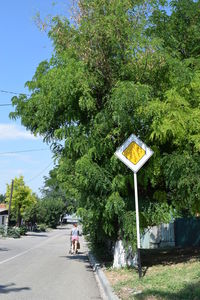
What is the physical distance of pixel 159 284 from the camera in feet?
24.1

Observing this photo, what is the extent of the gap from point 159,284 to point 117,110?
4232mm

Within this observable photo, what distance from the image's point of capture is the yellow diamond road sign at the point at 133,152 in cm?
876

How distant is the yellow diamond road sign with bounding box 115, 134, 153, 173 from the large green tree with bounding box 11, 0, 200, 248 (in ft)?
1.80

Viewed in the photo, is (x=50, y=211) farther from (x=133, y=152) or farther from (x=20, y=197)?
(x=133, y=152)

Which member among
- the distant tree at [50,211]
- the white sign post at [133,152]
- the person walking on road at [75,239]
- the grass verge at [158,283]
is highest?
the distant tree at [50,211]

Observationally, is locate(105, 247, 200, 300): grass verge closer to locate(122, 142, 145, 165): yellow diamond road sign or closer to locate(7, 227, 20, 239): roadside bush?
locate(122, 142, 145, 165): yellow diamond road sign

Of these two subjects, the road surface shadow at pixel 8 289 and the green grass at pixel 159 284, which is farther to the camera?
the road surface shadow at pixel 8 289

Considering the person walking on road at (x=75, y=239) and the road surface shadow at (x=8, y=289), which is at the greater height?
the person walking on road at (x=75, y=239)

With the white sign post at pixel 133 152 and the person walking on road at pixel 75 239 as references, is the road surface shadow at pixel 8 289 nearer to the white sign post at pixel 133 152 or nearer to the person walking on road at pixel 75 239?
the white sign post at pixel 133 152

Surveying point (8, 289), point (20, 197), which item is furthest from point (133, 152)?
point (20, 197)

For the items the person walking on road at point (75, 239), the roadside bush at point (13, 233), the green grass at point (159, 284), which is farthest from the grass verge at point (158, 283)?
the roadside bush at point (13, 233)

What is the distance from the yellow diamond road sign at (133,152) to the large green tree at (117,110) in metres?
0.55

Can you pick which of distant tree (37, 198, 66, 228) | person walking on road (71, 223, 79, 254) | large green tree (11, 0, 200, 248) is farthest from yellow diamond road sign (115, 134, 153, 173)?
distant tree (37, 198, 66, 228)

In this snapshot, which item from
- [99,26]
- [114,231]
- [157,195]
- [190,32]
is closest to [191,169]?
[157,195]
